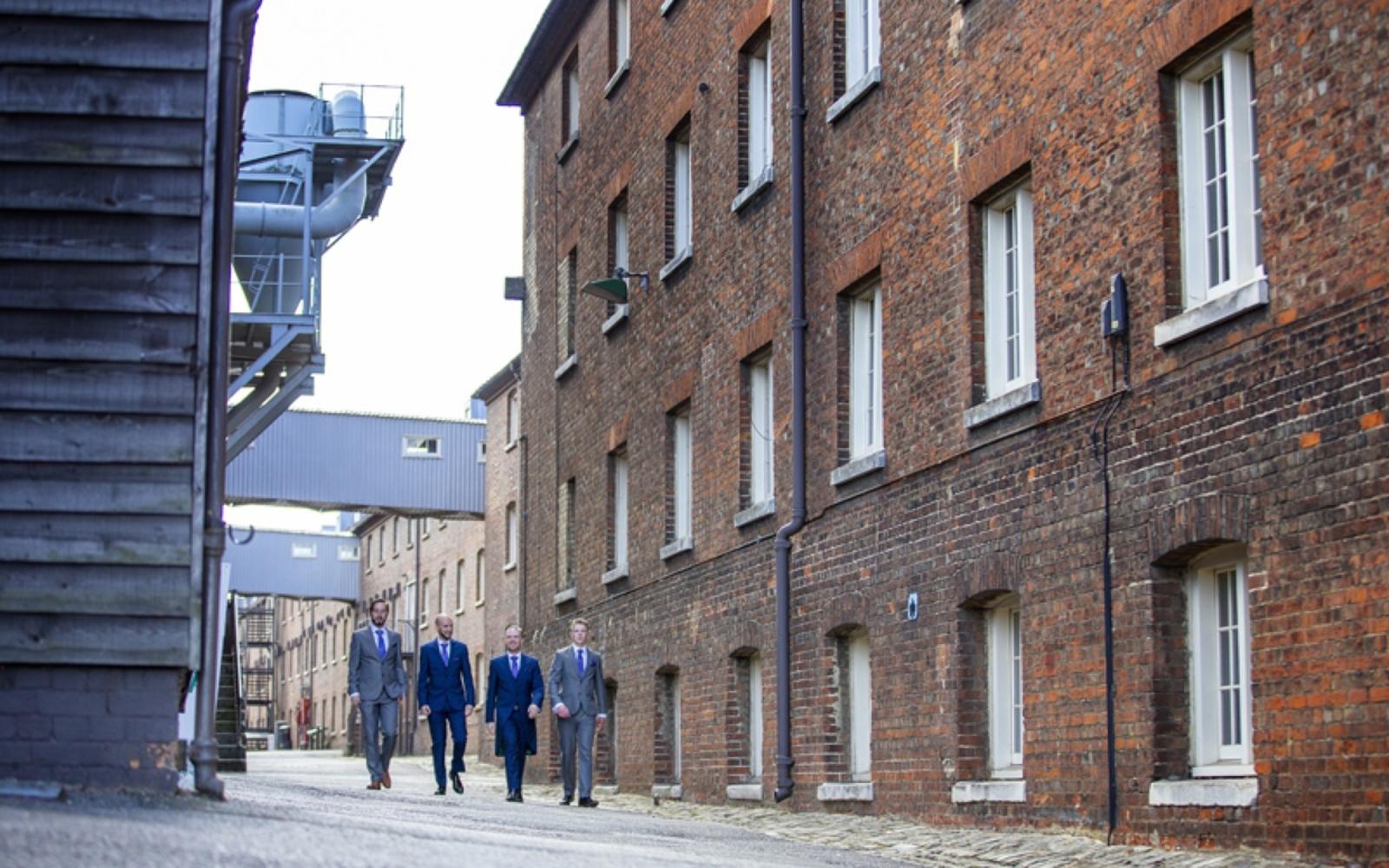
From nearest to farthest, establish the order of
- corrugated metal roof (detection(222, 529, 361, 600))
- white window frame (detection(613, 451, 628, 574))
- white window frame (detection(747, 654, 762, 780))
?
1. white window frame (detection(747, 654, 762, 780))
2. white window frame (detection(613, 451, 628, 574))
3. corrugated metal roof (detection(222, 529, 361, 600))

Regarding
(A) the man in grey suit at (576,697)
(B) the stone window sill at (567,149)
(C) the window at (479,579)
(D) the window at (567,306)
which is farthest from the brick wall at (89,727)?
→ (C) the window at (479,579)

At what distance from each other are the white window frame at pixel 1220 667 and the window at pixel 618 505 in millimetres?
13656

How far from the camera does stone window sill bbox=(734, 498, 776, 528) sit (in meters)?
20.2

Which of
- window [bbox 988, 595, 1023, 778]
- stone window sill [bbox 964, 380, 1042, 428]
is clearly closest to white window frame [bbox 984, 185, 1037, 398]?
stone window sill [bbox 964, 380, 1042, 428]

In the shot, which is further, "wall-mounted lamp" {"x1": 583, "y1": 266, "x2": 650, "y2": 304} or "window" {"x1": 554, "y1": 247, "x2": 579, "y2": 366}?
"window" {"x1": 554, "y1": 247, "x2": 579, "y2": 366}

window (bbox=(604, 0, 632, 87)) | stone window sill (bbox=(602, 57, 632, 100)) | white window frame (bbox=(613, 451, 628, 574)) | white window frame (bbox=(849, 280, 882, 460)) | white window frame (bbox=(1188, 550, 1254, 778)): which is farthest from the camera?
window (bbox=(604, 0, 632, 87))

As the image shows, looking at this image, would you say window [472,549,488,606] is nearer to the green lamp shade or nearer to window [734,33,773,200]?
the green lamp shade

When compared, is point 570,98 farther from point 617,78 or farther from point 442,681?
point 442,681

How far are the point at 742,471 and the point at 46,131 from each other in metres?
10.8

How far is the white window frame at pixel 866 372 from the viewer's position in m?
18.4

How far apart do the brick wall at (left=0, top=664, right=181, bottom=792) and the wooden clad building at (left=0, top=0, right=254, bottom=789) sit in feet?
0.03

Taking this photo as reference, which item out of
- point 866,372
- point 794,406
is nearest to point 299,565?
point 794,406

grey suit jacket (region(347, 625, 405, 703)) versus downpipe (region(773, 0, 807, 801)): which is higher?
downpipe (region(773, 0, 807, 801))

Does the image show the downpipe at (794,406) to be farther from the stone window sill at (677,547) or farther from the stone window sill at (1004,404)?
the stone window sill at (1004,404)
